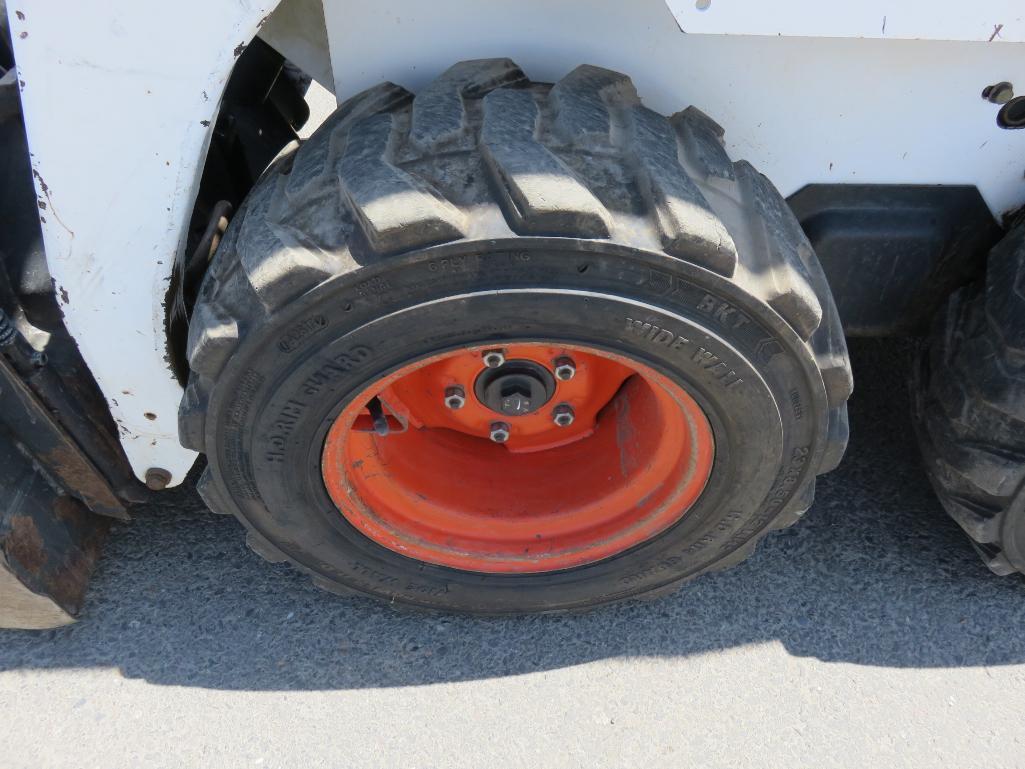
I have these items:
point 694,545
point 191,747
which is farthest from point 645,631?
point 191,747

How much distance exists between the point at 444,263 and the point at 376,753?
1.05m

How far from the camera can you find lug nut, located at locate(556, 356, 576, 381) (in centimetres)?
169

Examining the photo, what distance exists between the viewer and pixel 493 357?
5.30 feet

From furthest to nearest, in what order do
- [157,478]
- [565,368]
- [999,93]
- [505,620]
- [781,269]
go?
[505,620]
[157,478]
[565,368]
[999,93]
[781,269]

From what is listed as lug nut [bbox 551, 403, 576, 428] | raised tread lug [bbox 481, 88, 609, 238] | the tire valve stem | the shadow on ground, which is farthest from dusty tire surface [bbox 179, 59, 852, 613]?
the shadow on ground

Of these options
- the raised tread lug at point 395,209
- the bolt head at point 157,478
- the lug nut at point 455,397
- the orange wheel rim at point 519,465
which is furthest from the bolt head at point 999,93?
the bolt head at point 157,478

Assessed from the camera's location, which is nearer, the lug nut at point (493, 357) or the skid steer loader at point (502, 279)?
the skid steer loader at point (502, 279)

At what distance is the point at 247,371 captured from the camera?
146 cm

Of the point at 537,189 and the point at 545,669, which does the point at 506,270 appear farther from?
the point at 545,669

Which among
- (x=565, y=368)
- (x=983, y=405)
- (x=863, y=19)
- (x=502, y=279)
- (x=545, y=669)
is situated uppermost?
(x=863, y=19)

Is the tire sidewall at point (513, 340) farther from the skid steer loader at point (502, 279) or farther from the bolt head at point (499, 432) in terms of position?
the bolt head at point (499, 432)

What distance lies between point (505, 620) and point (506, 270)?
98cm

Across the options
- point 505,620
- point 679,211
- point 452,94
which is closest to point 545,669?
point 505,620

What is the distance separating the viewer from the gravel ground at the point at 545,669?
Result: 1.82m
